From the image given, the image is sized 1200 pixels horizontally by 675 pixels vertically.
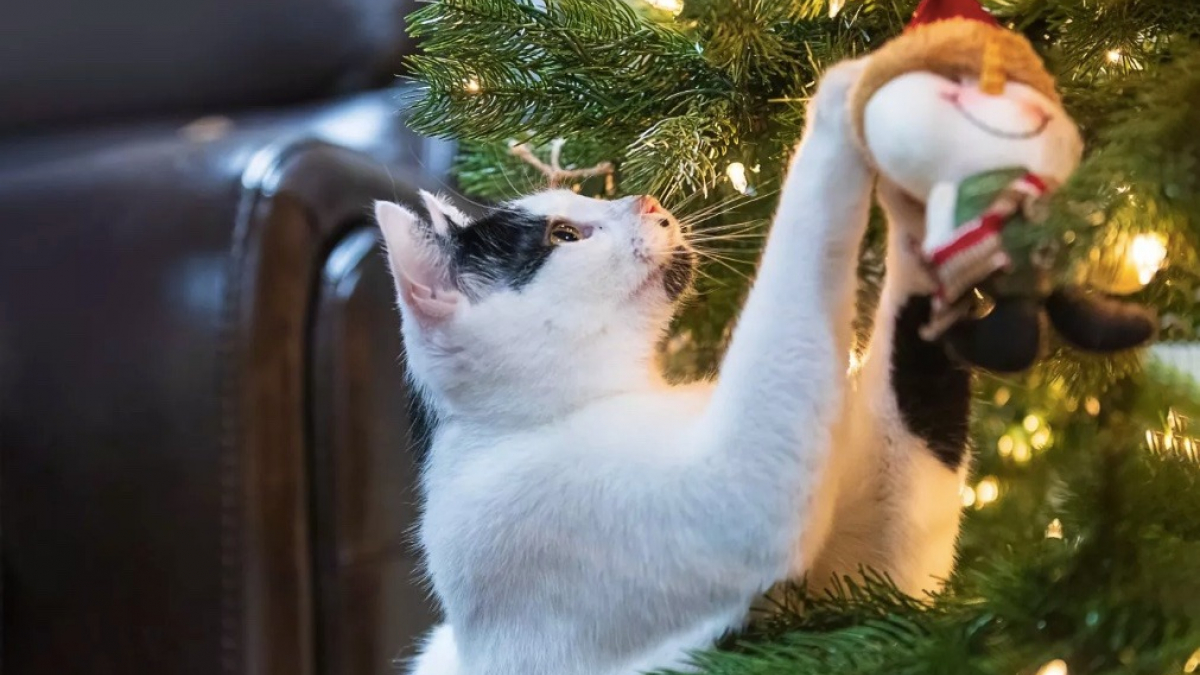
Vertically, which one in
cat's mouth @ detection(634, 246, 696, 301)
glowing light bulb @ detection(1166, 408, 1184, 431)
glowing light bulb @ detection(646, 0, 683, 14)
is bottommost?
glowing light bulb @ detection(1166, 408, 1184, 431)

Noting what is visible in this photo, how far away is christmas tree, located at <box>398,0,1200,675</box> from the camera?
A: 297 mm

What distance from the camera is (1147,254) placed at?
35 cm

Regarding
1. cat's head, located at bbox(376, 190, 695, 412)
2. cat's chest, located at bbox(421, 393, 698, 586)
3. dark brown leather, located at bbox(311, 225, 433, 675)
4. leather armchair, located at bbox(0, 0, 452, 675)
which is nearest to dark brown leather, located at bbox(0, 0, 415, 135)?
leather armchair, located at bbox(0, 0, 452, 675)

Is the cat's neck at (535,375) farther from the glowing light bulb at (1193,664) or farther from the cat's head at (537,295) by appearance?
the glowing light bulb at (1193,664)

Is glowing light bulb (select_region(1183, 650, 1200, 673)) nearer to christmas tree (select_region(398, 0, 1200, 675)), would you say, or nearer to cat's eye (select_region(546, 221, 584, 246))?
christmas tree (select_region(398, 0, 1200, 675))

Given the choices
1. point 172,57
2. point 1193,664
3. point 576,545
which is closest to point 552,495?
point 576,545

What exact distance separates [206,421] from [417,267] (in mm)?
363

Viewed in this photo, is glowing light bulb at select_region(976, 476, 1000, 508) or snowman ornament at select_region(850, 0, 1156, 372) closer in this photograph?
snowman ornament at select_region(850, 0, 1156, 372)

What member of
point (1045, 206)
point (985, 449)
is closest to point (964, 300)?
point (1045, 206)

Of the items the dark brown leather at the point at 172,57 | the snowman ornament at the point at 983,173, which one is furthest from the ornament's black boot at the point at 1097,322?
the dark brown leather at the point at 172,57

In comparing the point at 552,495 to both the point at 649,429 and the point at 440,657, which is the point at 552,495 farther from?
the point at 440,657

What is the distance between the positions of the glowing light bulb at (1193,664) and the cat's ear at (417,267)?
324 mm

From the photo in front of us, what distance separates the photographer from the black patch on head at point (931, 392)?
410mm

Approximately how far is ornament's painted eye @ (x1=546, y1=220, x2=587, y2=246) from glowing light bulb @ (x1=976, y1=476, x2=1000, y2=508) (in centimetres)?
34
